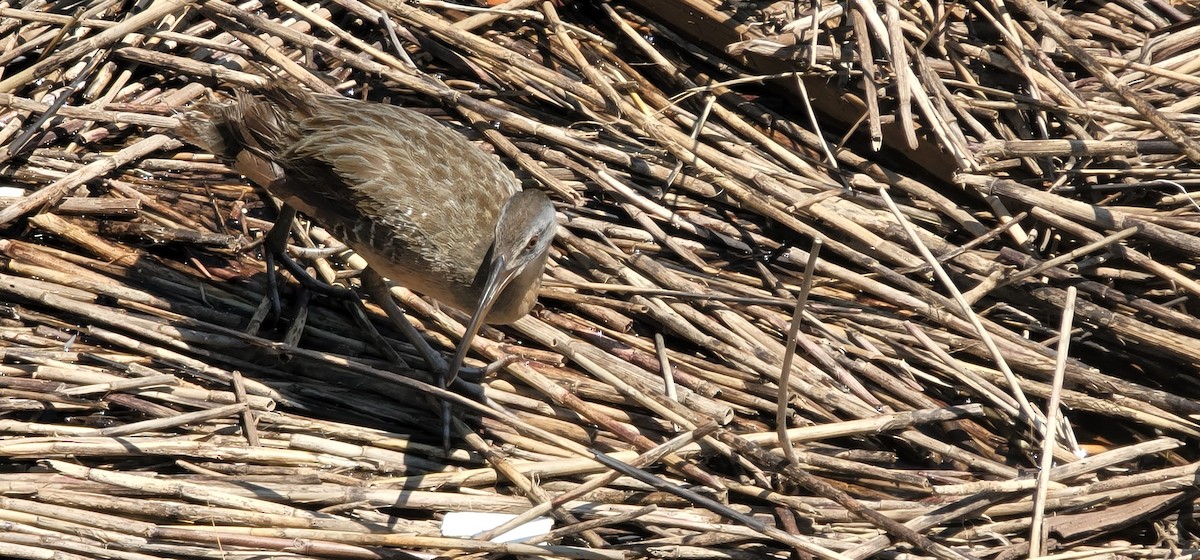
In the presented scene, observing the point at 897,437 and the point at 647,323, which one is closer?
the point at 897,437

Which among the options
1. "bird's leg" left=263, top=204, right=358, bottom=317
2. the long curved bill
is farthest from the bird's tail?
the long curved bill

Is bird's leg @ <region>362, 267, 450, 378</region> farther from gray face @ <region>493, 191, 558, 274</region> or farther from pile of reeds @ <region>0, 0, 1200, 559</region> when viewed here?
gray face @ <region>493, 191, 558, 274</region>

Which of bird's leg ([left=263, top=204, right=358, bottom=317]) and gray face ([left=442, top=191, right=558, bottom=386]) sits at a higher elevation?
gray face ([left=442, top=191, right=558, bottom=386])

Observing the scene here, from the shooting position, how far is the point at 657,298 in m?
5.15

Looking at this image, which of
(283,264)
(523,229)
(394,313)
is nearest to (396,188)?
(523,229)

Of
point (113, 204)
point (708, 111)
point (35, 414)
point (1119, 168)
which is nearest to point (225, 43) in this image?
point (113, 204)

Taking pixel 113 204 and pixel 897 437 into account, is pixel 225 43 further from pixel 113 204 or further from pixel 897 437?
pixel 897 437

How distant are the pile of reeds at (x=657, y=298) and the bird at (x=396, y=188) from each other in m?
0.45

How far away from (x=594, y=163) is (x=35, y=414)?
9.15ft

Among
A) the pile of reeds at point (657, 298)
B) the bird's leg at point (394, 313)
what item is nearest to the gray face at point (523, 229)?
the pile of reeds at point (657, 298)

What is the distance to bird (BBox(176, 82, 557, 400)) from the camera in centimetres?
471

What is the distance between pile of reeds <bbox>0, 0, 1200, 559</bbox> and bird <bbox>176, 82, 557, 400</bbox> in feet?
1.49

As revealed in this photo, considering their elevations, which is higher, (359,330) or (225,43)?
(225,43)

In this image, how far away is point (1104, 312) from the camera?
15.8ft
